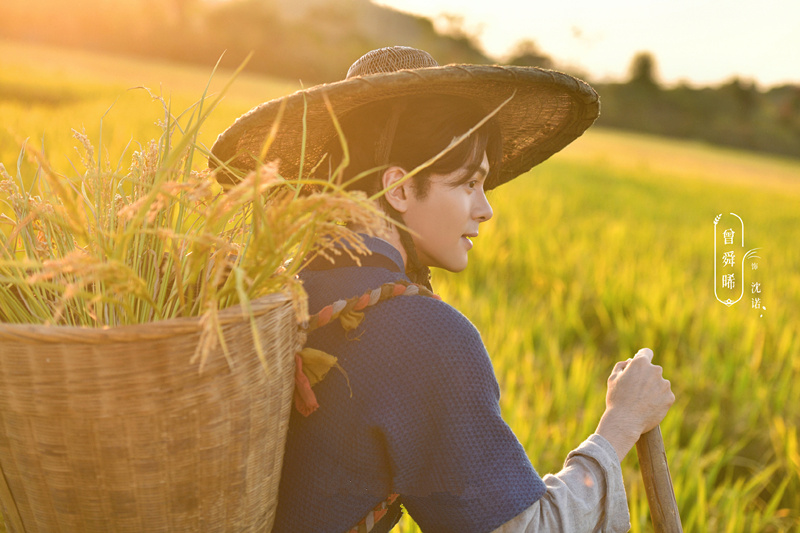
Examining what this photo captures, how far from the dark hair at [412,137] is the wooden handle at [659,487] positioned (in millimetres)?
606

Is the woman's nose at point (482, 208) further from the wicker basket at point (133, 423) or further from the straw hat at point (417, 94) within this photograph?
the wicker basket at point (133, 423)

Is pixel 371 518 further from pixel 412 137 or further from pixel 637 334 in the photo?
pixel 637 334

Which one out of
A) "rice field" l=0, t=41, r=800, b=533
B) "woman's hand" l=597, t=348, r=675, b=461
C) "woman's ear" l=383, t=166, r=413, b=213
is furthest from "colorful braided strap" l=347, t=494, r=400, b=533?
"rice field" l=0, t=41, r=800, b=533

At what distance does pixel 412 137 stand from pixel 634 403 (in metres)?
0.67

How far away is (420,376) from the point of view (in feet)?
3.18

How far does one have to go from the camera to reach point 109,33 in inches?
1362

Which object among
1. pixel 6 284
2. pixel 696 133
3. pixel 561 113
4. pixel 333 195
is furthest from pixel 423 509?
pixel 696 133

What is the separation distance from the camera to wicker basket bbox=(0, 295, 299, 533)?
2.23 feet

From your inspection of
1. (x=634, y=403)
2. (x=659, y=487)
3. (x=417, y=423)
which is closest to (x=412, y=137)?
(x=417, y=423)

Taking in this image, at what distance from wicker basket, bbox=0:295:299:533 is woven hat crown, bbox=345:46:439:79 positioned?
25.8 inches

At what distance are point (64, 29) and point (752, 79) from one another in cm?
4320

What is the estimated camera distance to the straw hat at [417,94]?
1.02 meters

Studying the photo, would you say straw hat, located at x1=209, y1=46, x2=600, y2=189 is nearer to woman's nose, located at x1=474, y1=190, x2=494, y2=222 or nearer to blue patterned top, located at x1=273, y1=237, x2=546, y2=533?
woman's nose, located at x1=474, y1=190, x2=494, y2=222

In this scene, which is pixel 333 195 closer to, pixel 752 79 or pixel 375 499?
pixel 375 499
